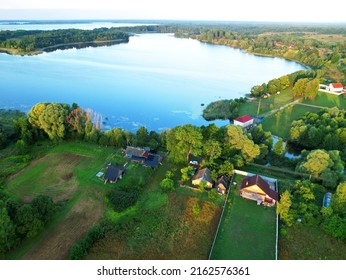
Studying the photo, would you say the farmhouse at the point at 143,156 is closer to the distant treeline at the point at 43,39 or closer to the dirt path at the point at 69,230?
the dirt path at the point at 69,230

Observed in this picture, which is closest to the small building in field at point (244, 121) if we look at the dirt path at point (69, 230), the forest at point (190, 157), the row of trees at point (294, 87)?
the forest at point (190, 157)

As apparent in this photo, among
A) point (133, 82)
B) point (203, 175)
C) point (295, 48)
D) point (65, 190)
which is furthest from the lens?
point (295, 48)

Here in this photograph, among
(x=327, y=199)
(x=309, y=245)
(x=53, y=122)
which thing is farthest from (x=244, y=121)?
(x=53, y=122)

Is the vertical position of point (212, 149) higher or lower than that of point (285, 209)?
higher

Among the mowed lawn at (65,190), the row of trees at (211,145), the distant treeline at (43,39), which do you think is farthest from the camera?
the distant treeline at (43,39)

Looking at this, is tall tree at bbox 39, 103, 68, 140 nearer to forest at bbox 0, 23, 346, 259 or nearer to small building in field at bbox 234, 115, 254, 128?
forest at bbox 0, 23, 346, 259

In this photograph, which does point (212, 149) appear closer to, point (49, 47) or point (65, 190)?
point (65, 190)

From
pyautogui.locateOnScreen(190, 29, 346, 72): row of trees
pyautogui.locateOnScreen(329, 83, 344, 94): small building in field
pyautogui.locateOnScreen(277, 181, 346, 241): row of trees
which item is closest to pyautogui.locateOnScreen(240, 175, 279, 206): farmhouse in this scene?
pyautogui.locateOnScreen(277, 181, 346, 241): row of trees

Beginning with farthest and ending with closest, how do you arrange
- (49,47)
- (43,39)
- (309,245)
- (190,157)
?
(49,47), (43,39), (190,157), (309,245)
